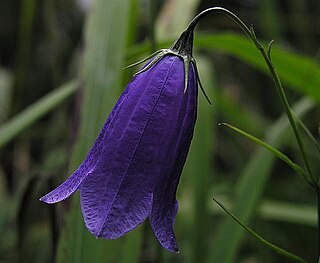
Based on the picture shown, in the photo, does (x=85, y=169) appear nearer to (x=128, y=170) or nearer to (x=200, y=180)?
(x=128, y=170)

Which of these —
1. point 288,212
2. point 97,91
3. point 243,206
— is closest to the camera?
point 97,91

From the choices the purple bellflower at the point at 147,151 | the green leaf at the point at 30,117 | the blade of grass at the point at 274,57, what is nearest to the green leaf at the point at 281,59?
the blade of grass at the point at 274,57

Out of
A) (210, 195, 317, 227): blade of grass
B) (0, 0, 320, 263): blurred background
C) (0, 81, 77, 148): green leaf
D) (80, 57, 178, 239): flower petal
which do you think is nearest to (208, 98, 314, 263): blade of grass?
(0, 0, 320, 263): blurred background

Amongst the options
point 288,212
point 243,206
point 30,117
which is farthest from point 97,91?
point 288,212

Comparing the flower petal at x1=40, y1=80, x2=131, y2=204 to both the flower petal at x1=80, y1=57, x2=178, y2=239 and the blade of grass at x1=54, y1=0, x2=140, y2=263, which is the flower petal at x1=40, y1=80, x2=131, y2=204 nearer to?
the flower petal at x1=80, y1=57, x2=178, y2=239

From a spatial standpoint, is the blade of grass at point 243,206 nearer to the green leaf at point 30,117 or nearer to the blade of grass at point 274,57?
the blade of grass at point 274,57
